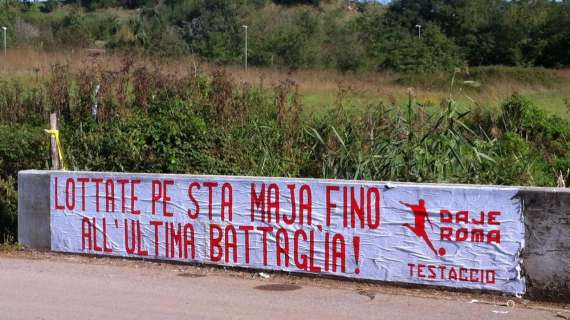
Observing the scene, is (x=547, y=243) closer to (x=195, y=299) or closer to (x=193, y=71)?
(x=195, y=299)

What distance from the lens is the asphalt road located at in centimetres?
731

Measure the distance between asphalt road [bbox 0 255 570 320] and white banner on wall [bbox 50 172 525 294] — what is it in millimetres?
277

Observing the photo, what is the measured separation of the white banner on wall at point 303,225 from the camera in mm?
8102

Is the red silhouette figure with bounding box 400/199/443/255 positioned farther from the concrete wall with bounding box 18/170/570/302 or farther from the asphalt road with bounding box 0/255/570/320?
the concrete wall with bounding box 18/170/570/302

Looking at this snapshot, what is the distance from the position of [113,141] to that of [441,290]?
20.4 feet

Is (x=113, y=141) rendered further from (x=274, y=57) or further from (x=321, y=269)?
(x=274, y=57)

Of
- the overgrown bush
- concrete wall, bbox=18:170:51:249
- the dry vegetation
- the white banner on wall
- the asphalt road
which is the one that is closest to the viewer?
the asphalt road

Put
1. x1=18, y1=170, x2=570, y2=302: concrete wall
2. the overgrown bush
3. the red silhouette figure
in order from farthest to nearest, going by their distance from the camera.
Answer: the overgrown bush, the red silhouette figure, x1=18, y1=170, x2=570, y2=302: concrete wall

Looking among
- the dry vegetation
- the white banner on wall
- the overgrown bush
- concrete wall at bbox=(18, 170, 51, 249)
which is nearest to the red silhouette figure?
the white banner on wall

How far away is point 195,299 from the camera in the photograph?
25.7ft

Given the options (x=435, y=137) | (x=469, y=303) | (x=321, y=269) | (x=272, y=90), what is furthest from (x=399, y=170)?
(x=272, y=90)

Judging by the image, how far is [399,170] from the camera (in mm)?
10797

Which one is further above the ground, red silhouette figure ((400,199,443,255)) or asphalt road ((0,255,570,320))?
red silhouette figure ((400,199,443,255))

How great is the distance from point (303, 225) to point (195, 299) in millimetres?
1618
